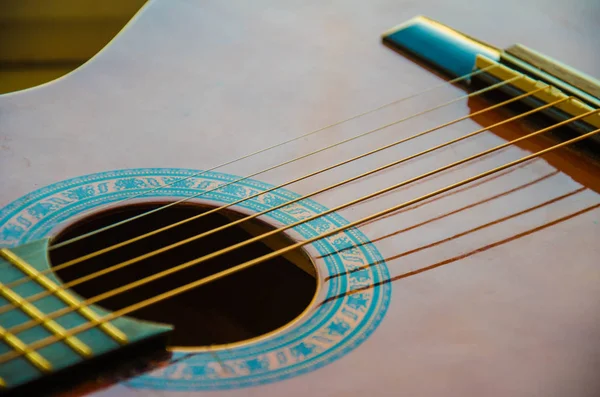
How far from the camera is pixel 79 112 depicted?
853mm

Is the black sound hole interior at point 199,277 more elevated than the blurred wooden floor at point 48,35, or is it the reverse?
the blurred wooden floor at point 48,35

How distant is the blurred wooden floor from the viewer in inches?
71.7

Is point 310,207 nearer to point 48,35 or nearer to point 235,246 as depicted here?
point 235,246

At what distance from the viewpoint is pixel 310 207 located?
2.43 feet

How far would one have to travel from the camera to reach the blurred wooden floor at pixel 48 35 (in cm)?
182

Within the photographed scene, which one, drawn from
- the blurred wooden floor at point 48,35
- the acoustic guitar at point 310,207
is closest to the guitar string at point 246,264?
the acoustic guitar at point 310,207

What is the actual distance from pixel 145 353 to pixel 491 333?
28 centimetres

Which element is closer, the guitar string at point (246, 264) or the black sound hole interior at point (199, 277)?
the guitar string at point (246, 264)

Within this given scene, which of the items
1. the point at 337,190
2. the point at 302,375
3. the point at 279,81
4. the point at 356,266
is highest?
the point at 279,81

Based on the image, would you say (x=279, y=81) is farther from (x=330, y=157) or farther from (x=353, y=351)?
(x=353, y=351)

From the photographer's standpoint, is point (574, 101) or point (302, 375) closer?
point (302, 375)

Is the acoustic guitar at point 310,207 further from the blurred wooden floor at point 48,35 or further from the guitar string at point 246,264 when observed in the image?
the blurred wooden floor at point 48,35

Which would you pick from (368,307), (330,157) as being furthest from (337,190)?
(368,307)

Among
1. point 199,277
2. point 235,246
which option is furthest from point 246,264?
point 199,277
